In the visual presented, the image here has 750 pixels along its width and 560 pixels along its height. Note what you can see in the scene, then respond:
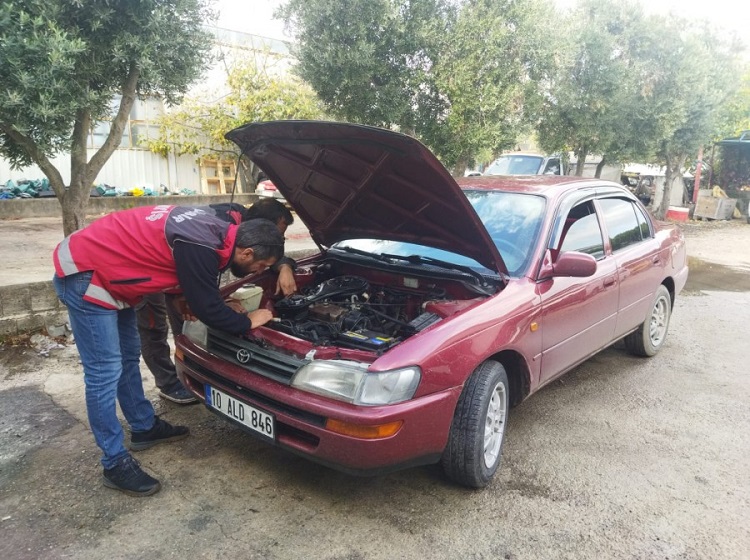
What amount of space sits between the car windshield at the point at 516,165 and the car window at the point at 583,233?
30.1 feet

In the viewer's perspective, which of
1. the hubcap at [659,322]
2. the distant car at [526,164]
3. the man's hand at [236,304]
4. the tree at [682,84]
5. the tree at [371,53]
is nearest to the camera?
the man's hand at [236,304]

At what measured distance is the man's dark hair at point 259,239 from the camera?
2.62m

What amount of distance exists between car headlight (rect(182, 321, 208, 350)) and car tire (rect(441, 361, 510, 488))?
1.42 m

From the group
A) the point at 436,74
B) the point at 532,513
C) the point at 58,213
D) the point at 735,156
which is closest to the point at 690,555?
the point at 532,513

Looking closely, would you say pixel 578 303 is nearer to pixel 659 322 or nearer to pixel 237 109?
pixel 659 322

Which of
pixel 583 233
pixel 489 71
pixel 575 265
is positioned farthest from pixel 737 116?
pixel 575 265

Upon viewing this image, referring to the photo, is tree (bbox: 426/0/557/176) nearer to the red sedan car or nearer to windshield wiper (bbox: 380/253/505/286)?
the red sedan car

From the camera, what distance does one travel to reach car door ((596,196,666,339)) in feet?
13.2

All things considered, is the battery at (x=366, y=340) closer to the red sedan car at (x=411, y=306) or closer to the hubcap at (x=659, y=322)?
the red sedan car at (x=411, y=306)

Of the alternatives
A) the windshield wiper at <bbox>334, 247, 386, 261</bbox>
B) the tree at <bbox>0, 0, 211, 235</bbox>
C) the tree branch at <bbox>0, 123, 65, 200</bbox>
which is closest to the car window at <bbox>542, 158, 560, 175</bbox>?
the tree at <bbox>0, 0, 211, 235</bbox>

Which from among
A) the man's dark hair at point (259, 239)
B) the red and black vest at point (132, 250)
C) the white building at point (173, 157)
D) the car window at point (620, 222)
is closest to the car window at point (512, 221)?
the car window at point (620, 222)

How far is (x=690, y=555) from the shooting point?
2361mm

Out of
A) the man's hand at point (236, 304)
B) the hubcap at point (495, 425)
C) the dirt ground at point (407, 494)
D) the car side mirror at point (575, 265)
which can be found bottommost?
the dirt ground at point (407, 494)

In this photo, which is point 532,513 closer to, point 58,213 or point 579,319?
point 579,319
